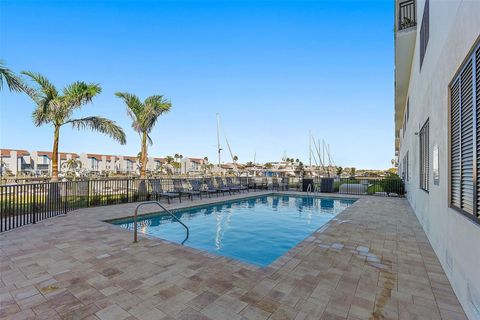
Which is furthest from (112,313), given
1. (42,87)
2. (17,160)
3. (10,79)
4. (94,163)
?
(94,163)

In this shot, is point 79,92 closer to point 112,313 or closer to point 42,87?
point 42,87

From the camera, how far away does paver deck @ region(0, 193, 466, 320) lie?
7.78ft

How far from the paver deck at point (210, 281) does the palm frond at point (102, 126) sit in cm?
578

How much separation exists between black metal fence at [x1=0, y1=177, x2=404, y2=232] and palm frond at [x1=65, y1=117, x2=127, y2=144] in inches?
86.6

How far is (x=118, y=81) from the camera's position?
576 inches

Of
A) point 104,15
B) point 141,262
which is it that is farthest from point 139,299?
point 104,15

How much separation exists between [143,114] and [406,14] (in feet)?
41.2

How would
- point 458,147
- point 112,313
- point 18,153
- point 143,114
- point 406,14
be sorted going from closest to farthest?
1. point 112,313
2. point 458,147
3. point 406,14
4. point 143,114
5. point 18,153

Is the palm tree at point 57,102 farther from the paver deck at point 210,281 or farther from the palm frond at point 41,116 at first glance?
the paver deck at point 210,281

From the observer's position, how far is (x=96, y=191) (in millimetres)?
8867

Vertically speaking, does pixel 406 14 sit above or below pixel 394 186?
above

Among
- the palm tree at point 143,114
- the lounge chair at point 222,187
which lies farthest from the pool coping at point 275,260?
the palm tree at point 143,114

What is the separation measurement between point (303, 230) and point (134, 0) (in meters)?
12.7

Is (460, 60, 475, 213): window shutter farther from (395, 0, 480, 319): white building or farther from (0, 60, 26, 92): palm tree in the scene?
(0, 60, 26, 92): palm tree
